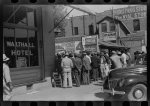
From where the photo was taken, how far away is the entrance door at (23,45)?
680cm

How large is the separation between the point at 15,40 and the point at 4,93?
5.17 feet

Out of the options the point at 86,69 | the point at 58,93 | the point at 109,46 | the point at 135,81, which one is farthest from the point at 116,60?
the point at 58,93

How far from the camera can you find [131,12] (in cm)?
644

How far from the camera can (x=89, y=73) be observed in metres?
7.29

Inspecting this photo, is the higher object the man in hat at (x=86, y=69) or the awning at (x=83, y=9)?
the awning at (x=83, y=9)

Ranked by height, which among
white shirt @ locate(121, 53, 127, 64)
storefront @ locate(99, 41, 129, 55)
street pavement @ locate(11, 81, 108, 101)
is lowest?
street pavement @ locate(11, 81, 108, 101)

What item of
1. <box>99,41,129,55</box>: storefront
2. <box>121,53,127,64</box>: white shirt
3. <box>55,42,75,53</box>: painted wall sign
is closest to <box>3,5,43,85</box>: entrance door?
<box>55,42,75,53</box>: painted wall sign

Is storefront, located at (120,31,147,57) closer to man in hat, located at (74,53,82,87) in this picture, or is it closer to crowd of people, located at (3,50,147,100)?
crowd of people, located at (3,50,147,100)

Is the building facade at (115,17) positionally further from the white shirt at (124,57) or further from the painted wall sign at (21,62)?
the painted wall sign at (21,62)

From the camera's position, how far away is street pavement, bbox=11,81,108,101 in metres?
6.51

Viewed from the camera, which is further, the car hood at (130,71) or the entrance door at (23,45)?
the entrance door at (23,45)

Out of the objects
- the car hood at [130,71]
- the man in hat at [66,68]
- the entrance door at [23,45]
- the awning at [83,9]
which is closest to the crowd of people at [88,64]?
the man in hat at [66,68]

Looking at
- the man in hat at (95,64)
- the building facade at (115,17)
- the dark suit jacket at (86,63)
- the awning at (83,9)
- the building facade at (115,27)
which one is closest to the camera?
the awning at (83,9)

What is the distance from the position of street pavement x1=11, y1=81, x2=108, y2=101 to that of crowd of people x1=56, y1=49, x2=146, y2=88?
218 millimetres
